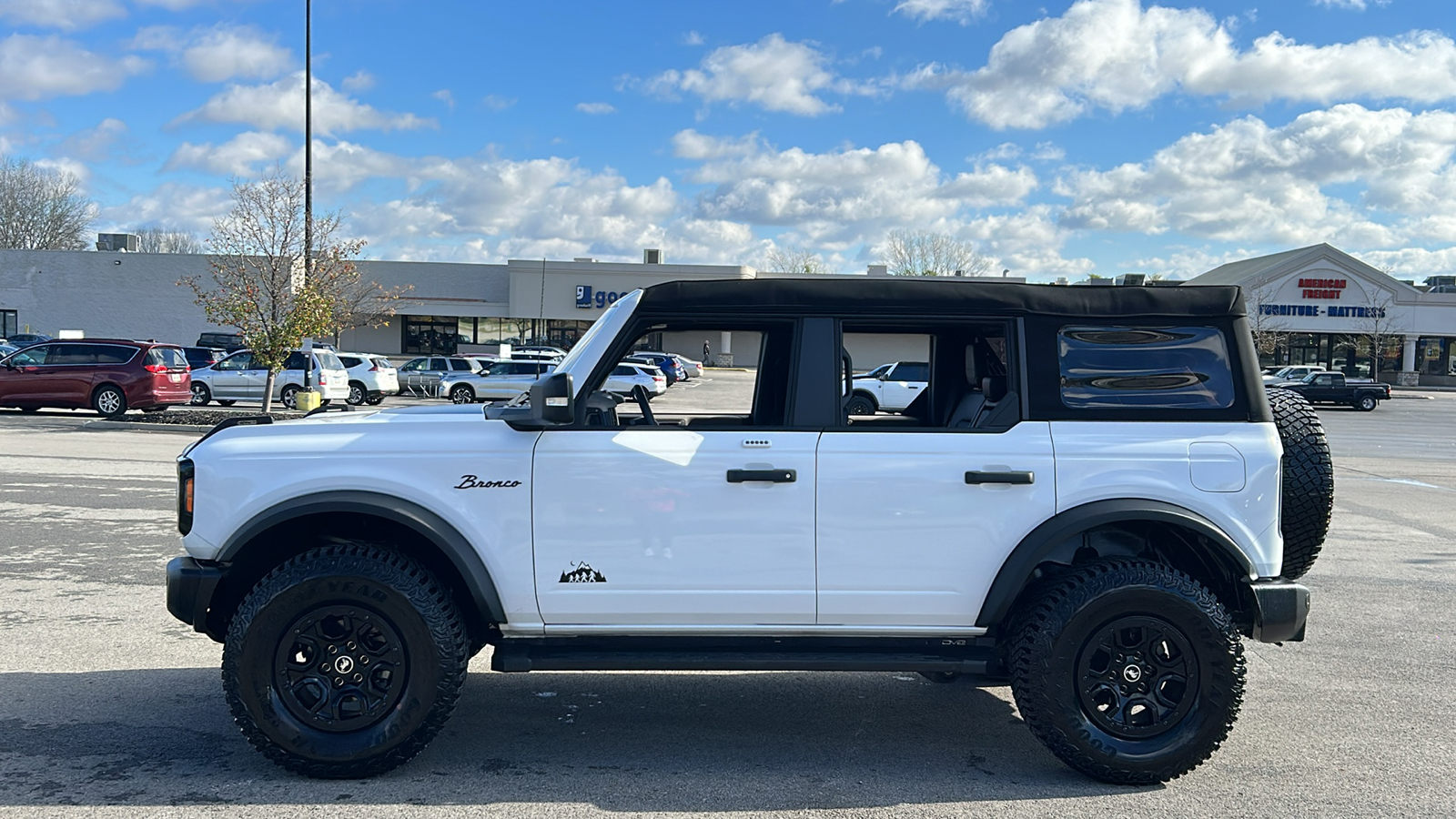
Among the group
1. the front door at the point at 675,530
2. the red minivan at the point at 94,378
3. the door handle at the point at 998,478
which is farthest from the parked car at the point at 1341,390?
the front door at the point at 675,530

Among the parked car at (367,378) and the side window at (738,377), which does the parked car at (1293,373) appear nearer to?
the parked car at (367,378)

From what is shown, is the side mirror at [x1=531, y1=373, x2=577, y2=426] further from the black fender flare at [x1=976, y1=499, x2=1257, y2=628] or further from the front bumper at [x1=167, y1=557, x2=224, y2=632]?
the black fender flare at [x1=976, y1=499, x2=1257, y2=628]

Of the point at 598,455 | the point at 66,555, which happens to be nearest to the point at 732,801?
the point at 598,455

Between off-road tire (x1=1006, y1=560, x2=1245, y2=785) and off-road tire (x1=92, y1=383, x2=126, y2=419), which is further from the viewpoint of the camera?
off-road tire (x1=92, y1=383, x2=126, y2=419)

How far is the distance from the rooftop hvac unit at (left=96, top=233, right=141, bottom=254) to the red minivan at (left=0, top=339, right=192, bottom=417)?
3656 centimetres

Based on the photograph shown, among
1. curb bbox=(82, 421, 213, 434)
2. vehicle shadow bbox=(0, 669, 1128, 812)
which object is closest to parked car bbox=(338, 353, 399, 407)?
curb bbox=(82, 421, 213, 434)

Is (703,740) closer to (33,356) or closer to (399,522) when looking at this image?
(399,522)

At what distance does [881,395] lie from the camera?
6.12m

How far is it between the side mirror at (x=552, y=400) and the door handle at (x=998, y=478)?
1560 mm

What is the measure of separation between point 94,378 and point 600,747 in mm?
21162

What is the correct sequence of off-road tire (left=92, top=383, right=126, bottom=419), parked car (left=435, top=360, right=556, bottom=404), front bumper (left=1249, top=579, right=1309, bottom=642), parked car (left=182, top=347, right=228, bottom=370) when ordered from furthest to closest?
1. parked car (left=182, top=347, right=228, bottom=370)
2. parked car (left=435, top=360, right=556, bottom=404)
3. off-road tire (left=92, top=383, right=126, bottom=419)
4. front bumper (left=1249, top=579, right=1309, bottom=642)

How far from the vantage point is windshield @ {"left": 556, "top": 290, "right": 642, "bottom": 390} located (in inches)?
162

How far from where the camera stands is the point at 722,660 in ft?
12.9

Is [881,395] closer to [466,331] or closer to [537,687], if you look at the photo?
[537,687]
